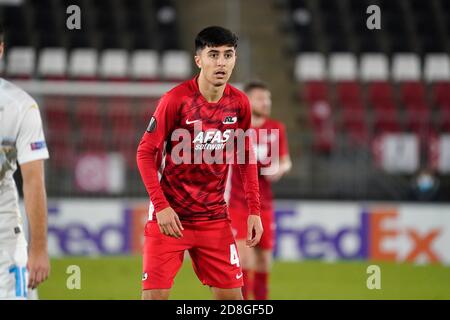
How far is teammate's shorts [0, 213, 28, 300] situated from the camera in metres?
4.13

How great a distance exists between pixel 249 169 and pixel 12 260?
1.69 m

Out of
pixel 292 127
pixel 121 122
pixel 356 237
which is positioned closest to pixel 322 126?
pixel 292 127

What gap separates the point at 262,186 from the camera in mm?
7840

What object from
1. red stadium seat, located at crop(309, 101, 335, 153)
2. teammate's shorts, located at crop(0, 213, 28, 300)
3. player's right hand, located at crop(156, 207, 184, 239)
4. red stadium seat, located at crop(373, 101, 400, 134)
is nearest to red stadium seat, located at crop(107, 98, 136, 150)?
red stadium seat, located at crop(309, 101, 335, 153)

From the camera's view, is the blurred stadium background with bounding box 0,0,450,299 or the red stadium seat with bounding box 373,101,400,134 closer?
the blurred stadium background with bounding box 0,0,450,299

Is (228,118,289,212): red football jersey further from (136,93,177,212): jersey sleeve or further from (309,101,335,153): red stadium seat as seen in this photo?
(309,101,335,153): red stadium seat

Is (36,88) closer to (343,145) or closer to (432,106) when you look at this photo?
(343,145)

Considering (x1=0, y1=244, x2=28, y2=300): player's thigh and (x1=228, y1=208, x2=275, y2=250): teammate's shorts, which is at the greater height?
(x1=0, y1=244, x2=28, y2=300): player's thigh

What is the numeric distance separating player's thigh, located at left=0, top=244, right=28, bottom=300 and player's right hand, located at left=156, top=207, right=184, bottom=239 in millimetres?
884

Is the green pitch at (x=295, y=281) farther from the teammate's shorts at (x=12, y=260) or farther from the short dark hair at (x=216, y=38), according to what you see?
the teammate's shorts at (x=12, y=260)

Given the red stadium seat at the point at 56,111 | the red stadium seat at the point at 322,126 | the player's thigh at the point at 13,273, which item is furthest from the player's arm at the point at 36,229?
the red stadium seat at the point at 322,126

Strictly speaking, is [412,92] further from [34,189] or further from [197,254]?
[34,189]

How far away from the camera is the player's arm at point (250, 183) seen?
5.22 m

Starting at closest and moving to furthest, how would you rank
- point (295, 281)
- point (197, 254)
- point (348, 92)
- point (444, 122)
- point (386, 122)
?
point (197, 254) < point (295, 281) < point (444, 122) < point (386, 122) < point (348, 92)
